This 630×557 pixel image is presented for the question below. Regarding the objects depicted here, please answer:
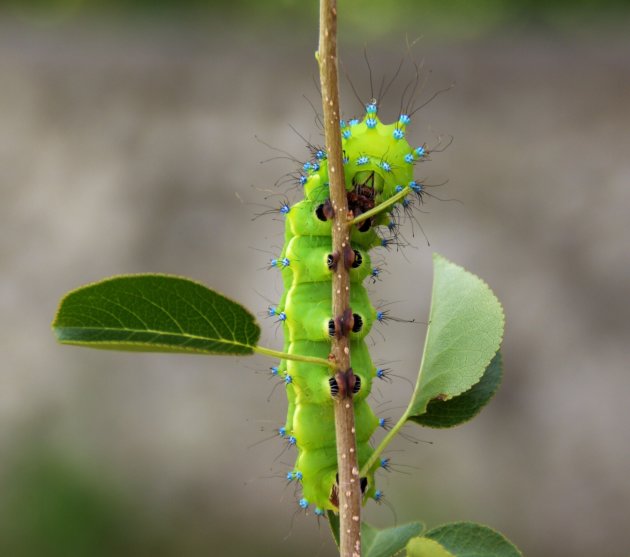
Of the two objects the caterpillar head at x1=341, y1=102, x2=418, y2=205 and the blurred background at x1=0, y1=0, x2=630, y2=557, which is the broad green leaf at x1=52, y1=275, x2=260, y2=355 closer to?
the caterpillar head at x1=341, y1=102, x2=418, y2=205

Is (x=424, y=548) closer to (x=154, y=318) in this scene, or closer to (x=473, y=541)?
(x=473, y=541)

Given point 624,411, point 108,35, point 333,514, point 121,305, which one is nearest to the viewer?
point 121,305

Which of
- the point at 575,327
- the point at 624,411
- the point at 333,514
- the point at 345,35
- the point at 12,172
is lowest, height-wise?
the point at 333,514

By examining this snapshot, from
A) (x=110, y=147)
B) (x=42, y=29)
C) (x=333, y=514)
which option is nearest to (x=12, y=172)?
(x=110, y=147)

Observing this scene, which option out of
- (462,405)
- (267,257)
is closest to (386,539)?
(462,405)

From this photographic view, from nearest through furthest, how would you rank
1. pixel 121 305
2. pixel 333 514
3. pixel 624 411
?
pixel 121 305 < pixel 333 514 < pixel 624 411

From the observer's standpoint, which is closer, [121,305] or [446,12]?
[121,305]

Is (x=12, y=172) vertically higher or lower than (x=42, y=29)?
lower

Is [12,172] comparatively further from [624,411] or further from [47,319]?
[624,411]
